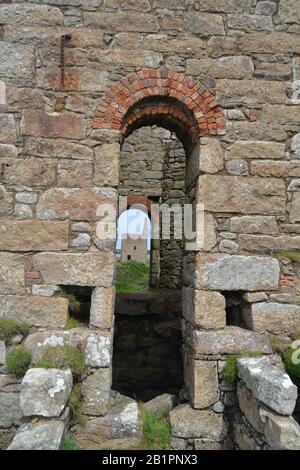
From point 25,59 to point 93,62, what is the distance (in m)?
0.69

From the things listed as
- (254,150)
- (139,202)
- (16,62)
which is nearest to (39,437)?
(254,150)

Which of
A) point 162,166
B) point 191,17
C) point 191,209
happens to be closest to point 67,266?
point 191,209

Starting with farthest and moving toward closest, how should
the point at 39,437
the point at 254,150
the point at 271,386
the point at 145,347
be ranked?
the point at 145,347, the point at 254,150, the point at 271,386, the point at 39,437

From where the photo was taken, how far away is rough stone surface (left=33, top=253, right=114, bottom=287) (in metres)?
3.37

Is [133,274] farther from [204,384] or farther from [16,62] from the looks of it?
[16,62]

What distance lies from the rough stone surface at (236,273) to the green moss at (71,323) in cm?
126

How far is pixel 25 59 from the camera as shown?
352cm

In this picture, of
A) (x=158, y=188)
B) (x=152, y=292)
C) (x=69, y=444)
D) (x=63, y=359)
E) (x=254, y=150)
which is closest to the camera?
(x=69, y=444)

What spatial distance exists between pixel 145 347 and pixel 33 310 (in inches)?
104

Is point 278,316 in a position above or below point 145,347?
above

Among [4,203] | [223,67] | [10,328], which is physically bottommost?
[10,328]

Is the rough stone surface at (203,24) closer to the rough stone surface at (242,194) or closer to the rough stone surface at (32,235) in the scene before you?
the rough stone surface at (242,194)

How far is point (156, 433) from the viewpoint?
10.6ft

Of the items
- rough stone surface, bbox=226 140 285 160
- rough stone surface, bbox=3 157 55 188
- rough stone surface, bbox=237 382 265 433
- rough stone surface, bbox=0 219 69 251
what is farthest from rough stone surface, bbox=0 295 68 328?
rough stone surface, bbox=226 140 285 160
